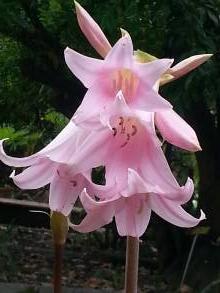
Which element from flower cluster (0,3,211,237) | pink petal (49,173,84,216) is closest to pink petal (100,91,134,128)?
flower cluster (0,3,211,237)

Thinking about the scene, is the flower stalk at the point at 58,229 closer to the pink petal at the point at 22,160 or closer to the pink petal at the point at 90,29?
the pink petal at the point at 22,160

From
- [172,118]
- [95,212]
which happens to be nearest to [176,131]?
[172,118]

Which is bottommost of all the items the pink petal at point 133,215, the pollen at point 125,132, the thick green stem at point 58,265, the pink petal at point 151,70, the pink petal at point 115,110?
the thick green stem at point 58,265

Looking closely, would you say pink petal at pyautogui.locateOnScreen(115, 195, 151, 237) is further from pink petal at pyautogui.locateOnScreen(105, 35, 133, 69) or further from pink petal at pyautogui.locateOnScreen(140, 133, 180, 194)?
pink petal at pyautogui.locateOnScreen(105, 35, 133, 69)

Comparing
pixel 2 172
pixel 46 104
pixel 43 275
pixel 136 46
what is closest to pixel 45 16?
pixel 136 46

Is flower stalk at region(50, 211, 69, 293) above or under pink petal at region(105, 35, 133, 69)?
under

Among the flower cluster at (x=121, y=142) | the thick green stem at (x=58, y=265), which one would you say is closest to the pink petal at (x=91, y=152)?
the flower cluster at (x=121, y=142)

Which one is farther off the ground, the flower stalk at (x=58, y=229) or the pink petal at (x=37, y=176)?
the pink petal at (x=37, y=176)
